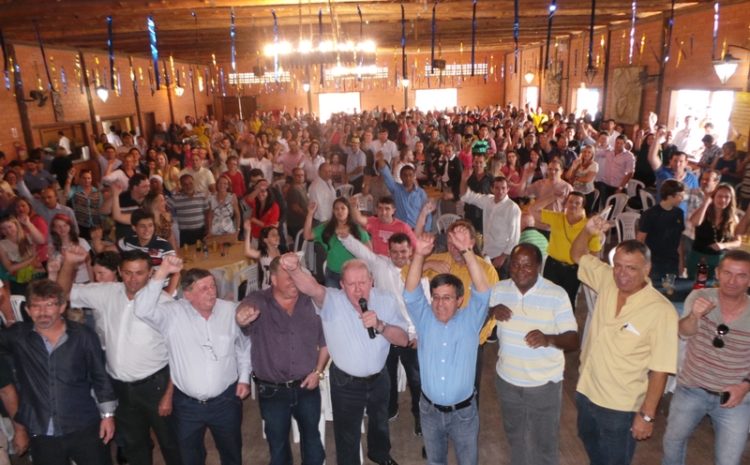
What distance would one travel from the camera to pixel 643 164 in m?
8.58

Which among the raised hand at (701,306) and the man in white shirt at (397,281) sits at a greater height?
the raised hand at (701,306)

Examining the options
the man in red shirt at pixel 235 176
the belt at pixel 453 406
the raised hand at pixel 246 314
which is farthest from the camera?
the man in red shirt at pixel 235 176

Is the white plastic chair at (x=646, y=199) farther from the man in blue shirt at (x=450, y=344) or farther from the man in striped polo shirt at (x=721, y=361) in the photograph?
the man in blue shirt at (x=450, y=344)

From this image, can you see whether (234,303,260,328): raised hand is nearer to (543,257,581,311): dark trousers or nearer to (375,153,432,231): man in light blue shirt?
(543,257,581,311): dark trousers

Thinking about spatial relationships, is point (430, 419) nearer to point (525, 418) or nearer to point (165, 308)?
point (525, 418)

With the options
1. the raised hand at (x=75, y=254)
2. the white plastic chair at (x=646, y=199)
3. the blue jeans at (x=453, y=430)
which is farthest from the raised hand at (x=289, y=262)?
the white plastic chair at (x=646, y=199)

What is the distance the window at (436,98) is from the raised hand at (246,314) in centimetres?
2672

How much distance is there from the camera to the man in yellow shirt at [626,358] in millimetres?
2604

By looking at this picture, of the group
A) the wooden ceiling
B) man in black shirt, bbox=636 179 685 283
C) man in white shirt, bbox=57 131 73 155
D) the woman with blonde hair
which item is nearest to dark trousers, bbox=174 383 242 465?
man in black shirt, bbox=636 179 685 283

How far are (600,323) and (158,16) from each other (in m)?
9.28

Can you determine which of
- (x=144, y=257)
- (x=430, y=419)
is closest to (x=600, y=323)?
(x=430, y=419)

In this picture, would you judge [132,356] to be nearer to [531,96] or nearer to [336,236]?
[336,236]

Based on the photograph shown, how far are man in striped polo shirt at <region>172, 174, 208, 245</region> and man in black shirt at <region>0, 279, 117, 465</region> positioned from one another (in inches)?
117

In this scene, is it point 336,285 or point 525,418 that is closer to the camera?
point 525,418
